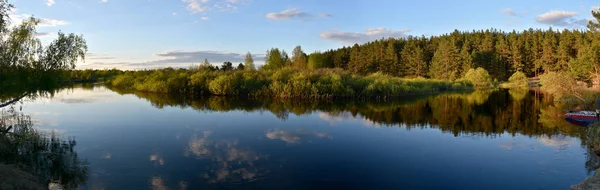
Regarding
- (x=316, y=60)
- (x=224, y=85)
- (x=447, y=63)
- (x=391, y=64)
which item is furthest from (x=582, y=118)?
(x=316, y=60)

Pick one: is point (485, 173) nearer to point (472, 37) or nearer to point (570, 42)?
point (570, 42)

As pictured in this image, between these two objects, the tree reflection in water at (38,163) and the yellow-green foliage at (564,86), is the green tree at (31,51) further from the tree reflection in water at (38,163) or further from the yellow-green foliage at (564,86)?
the yellow-green foliage at (564,86)

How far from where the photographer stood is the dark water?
11641 mm

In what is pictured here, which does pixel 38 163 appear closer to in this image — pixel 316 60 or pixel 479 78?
pixel 479 78

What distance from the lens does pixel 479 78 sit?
77.2 meters

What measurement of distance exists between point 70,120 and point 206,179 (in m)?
19.0

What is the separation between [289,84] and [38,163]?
111 feet

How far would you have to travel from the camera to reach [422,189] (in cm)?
1091

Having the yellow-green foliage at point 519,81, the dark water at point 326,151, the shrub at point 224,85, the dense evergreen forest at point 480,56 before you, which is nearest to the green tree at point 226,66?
the shrub at point 224,85

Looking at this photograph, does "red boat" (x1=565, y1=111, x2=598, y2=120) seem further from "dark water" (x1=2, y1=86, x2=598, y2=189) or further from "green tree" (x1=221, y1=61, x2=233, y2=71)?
"green tree" (x1=221, y1=61, x2=233, y2=71)

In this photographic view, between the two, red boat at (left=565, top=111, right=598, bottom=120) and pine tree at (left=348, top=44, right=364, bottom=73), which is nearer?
red boat at (left=565, top=111, right=598, bottom=120)

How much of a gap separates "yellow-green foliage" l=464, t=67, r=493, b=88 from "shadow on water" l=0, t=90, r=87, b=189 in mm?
76697

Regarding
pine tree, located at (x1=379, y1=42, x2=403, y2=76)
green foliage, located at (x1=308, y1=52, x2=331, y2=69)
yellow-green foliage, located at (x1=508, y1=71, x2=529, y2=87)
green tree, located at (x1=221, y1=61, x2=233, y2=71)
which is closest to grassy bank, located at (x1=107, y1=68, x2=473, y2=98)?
green tree, located at (x1=221, y1=61, x2=233, y2=71)

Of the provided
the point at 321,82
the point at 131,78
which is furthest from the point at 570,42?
the point at 131,78
